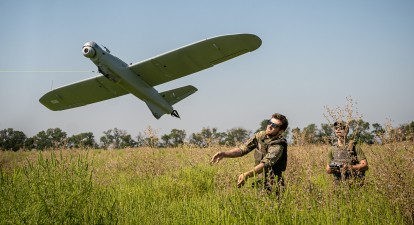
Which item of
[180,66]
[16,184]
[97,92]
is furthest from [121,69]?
[16,184]

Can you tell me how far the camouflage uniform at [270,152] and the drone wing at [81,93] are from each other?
13980mm

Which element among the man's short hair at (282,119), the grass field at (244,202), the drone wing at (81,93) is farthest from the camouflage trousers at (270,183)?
Result: the drone wing at (81,93)

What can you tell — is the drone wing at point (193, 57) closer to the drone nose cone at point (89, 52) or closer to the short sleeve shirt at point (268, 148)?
the drone nose cone at point (89, 52)

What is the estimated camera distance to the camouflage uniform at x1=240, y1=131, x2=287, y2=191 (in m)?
3.42

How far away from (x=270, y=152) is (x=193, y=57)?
12.1 meters

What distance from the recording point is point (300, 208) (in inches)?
106

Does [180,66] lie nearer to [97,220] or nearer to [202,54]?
[202,54]

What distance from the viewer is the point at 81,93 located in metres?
18.2

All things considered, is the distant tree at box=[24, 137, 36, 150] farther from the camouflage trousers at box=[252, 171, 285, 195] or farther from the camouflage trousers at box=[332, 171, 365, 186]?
the camouflage trousers at box=[332, 171, 365, 186]

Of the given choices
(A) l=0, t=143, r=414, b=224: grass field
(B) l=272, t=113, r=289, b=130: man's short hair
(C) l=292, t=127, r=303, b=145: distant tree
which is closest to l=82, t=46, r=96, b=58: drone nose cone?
(C) l=292, t=127, r=303, b=145: distant tree

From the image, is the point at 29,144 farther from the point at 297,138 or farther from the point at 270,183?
the point at 270,183

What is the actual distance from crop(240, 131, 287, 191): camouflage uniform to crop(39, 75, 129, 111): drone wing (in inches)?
550

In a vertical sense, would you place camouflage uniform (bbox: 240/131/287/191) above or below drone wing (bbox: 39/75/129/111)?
below

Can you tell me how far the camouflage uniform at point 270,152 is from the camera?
3416 mm
